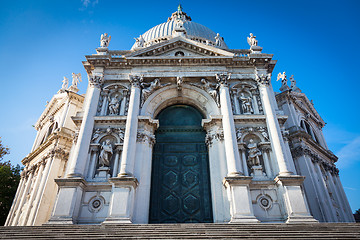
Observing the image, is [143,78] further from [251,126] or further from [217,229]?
[217,229]

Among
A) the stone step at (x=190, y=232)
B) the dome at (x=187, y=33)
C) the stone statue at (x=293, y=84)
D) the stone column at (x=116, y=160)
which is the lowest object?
the stone step at (x=190, y=232)

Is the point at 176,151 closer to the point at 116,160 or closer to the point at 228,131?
the point at 228,131

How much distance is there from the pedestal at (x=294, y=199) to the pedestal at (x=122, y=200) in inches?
277

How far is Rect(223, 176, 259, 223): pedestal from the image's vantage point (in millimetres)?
11938

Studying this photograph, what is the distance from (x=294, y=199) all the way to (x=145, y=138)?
26.9 ft

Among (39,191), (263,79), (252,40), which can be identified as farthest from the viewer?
(252,40)

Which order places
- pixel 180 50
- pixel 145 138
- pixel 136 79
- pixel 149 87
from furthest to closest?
pixel 180 50, pixel 149 87, pixel 136 79, pixel 145 138

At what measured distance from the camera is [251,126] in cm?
1566

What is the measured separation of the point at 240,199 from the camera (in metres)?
12.4

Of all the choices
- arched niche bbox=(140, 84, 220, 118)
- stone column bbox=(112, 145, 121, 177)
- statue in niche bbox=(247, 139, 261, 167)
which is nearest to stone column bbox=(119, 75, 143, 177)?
stone column bbox=(112, 145, 121, 177)

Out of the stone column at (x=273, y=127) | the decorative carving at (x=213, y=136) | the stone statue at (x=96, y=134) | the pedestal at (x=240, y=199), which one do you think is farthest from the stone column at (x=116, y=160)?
the stone column at (x=273, y=127)

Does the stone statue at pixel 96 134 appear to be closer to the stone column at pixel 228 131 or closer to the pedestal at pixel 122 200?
the pedestal at pixel 122 200

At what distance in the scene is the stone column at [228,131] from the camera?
1354cm

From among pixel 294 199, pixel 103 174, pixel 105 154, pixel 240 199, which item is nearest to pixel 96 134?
pixel 105 154
